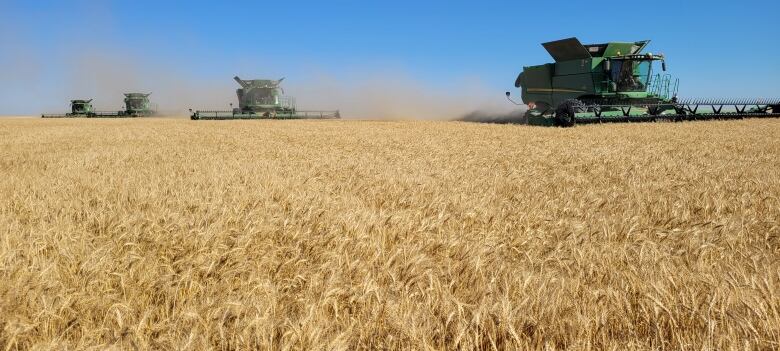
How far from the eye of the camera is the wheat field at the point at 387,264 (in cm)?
179

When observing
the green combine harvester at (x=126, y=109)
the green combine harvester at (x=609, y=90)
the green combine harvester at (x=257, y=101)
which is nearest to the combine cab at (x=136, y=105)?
the green combine harvester at (x=126, y=109)

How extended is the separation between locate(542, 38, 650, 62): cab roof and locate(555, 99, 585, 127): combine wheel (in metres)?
3.18

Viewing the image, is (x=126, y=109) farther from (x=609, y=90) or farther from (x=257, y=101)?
(x=609, y=90)

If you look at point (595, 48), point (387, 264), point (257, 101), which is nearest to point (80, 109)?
point (257, 101)

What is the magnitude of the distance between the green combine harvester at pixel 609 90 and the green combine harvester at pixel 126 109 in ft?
160

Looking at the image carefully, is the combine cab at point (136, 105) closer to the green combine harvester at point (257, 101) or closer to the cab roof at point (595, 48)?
the green combine harvester at point (257, 101)

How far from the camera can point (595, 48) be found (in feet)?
78.3

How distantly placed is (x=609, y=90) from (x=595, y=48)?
2221 millimetres

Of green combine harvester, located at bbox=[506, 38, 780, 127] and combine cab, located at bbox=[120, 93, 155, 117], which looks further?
combine cab, located at bbox=[120, 93, 155, 117]

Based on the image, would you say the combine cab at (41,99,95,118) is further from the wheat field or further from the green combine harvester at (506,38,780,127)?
the wheat field

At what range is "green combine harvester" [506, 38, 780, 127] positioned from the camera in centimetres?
2205

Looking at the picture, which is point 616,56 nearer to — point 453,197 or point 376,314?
point 453,197

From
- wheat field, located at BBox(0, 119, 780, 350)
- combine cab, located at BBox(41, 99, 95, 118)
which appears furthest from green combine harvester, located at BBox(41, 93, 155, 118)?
wheat field, located at BBox(0, 119, 780, 350)

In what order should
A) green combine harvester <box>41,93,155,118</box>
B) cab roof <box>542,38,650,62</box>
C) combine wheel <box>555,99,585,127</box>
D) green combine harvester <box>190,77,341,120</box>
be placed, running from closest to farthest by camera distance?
1. combine wheel <box>555,99,585,127</box>
2. cab roof <box>542,38,650,62</box>
3. green combine harvester <box>190,77,341,120</box>
4. green combine harvester <box>41,93,155,118</box>
